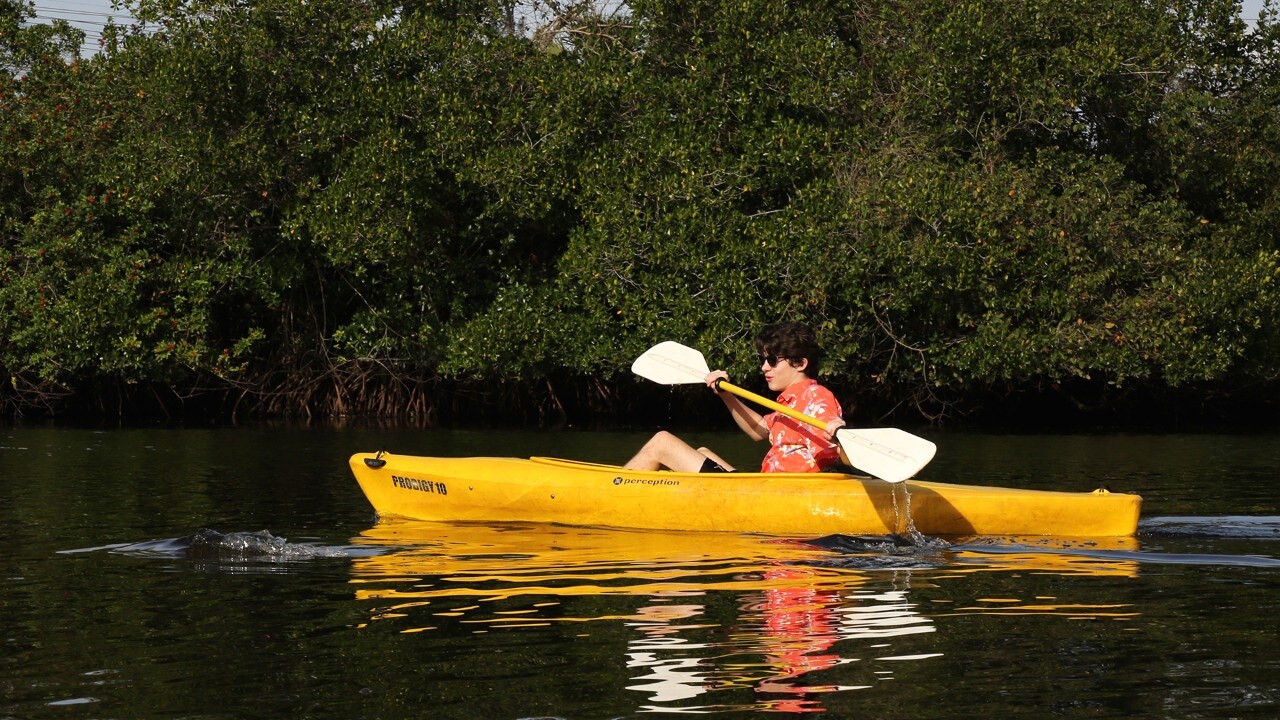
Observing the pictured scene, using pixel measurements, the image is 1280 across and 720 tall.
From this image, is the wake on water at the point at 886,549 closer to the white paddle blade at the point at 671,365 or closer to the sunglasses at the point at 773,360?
the sunglasses at the point at 773,360

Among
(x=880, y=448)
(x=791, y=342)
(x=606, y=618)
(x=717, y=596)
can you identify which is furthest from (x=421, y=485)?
(x=606, y=618)

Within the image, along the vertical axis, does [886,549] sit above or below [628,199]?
below

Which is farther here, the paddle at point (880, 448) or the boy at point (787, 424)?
the boy at point (787, 424)

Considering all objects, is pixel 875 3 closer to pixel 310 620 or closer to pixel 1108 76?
pixel 1108 76

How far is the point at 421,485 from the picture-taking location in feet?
28.3

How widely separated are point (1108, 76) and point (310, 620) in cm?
1500

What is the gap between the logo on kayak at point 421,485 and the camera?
859 cm

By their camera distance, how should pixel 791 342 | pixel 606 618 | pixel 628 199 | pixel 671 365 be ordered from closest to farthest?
pixel 606 618 → pixel 791 342 → pixel 671 365 → pixel 628 199

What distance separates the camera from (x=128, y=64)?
704 inches

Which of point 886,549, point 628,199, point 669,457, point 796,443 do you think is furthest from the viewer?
point 628,199

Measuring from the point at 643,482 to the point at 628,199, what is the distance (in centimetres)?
925

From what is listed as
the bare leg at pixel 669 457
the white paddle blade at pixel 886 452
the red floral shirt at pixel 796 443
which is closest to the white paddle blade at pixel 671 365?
the bare leg at pixel 669 457

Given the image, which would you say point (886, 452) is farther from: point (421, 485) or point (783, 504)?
point (421, 485)

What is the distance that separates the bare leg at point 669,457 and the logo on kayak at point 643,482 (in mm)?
204
